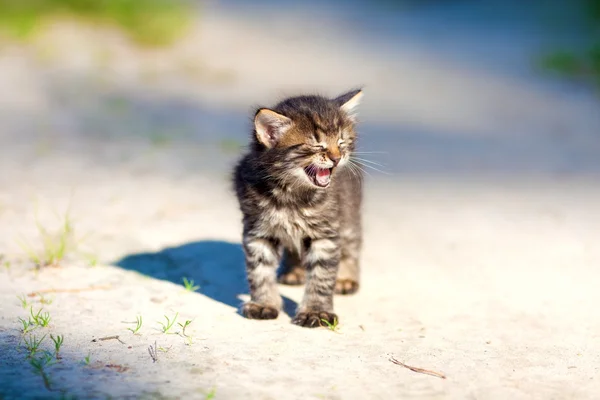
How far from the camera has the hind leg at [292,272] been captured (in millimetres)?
5039

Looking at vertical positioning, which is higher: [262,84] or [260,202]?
[262,84]

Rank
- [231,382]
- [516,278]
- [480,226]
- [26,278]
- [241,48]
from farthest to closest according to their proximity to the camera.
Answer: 1. [241,48]
2. [480,226]
3. [516,278]
4. [26,278]
5. [231,382]

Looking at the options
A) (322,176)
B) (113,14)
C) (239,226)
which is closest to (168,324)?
(322,176)

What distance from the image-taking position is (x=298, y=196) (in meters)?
4.35

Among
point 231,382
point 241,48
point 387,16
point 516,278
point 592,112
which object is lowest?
point 231,382

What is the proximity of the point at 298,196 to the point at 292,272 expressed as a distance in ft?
2.80

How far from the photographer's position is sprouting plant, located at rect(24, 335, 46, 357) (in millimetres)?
3512

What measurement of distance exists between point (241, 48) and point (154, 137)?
14.5 ft

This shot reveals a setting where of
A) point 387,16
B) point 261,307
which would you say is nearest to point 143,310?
point 261,307

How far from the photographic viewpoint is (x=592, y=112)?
9.33 metres

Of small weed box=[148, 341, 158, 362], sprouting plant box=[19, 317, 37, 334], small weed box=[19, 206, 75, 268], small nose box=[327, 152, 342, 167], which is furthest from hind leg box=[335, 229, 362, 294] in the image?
sprouting plant box=[19, 317, 37, 334]

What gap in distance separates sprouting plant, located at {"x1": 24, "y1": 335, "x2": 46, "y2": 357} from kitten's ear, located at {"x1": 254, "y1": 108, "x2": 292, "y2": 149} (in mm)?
1468

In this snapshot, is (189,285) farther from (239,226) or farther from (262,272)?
(239,226)

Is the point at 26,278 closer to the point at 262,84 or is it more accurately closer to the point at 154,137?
the point at 154,137
